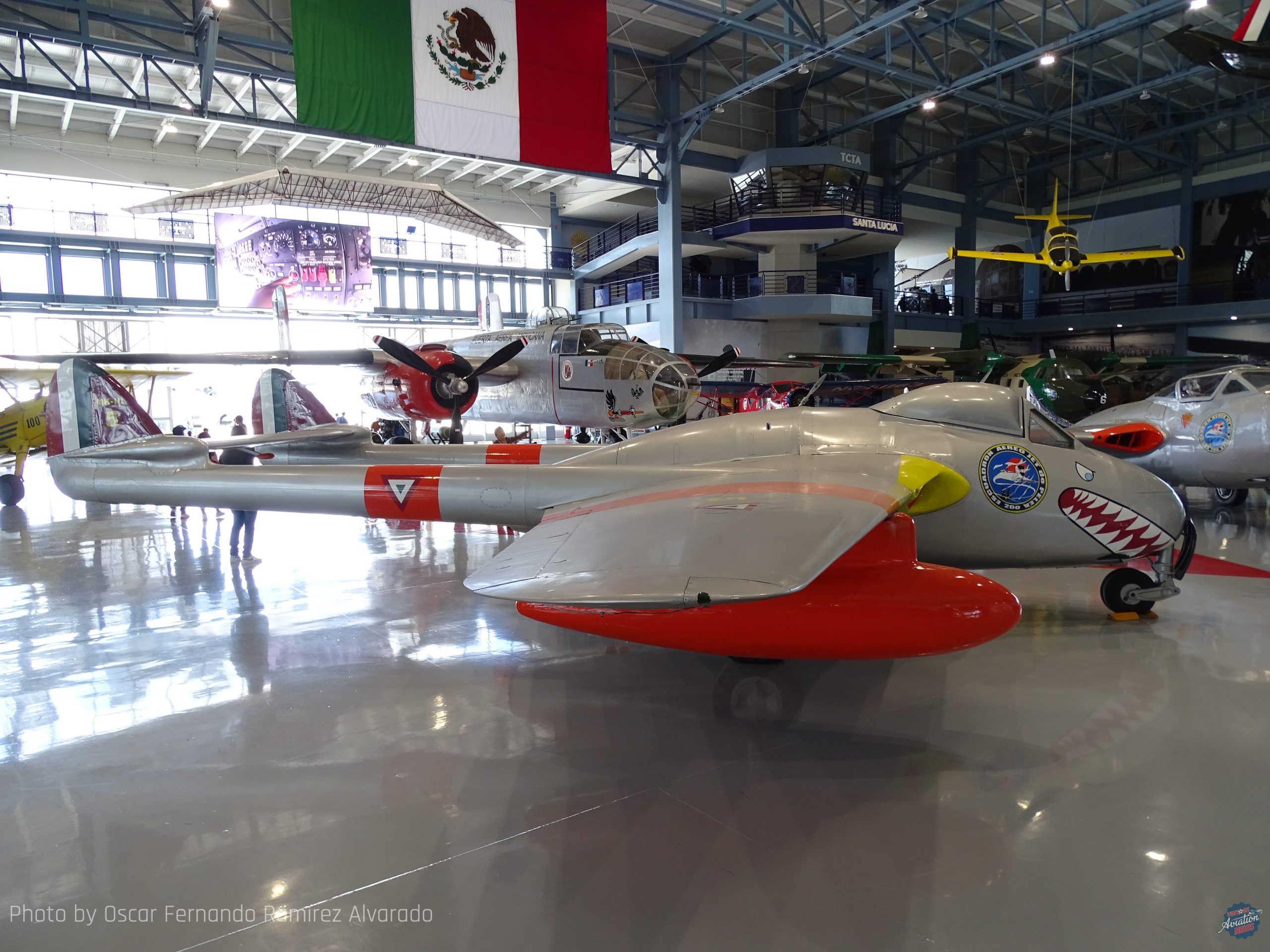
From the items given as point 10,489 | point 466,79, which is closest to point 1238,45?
point 466,79

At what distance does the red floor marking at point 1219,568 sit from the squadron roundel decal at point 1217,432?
2.01 m

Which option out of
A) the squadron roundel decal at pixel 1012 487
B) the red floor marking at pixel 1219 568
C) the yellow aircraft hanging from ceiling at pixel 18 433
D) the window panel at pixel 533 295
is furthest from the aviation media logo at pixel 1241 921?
the window panel at pixel 533 295

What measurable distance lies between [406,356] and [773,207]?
17793 mm

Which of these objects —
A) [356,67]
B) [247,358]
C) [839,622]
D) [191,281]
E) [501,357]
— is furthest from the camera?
[191,281]

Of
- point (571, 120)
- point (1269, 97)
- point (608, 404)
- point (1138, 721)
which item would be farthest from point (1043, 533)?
point (1269, 97)

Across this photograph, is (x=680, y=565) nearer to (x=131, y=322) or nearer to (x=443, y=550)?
(x=443, y=550)

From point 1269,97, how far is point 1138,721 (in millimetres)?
33488

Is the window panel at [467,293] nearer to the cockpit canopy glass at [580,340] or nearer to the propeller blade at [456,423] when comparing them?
the propeller blade at [456,423]

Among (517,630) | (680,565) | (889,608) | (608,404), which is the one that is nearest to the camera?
(680,565)

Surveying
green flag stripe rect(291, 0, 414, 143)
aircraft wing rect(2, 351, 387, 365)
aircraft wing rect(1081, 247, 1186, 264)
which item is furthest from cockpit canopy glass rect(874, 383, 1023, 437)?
aircraft wing rect(1081, 247, 1186, 264)

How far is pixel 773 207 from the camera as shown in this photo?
85.4ft

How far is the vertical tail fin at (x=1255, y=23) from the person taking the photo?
9.45m

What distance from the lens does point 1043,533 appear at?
5457 millimetres

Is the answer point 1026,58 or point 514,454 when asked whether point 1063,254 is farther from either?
point 514,454
